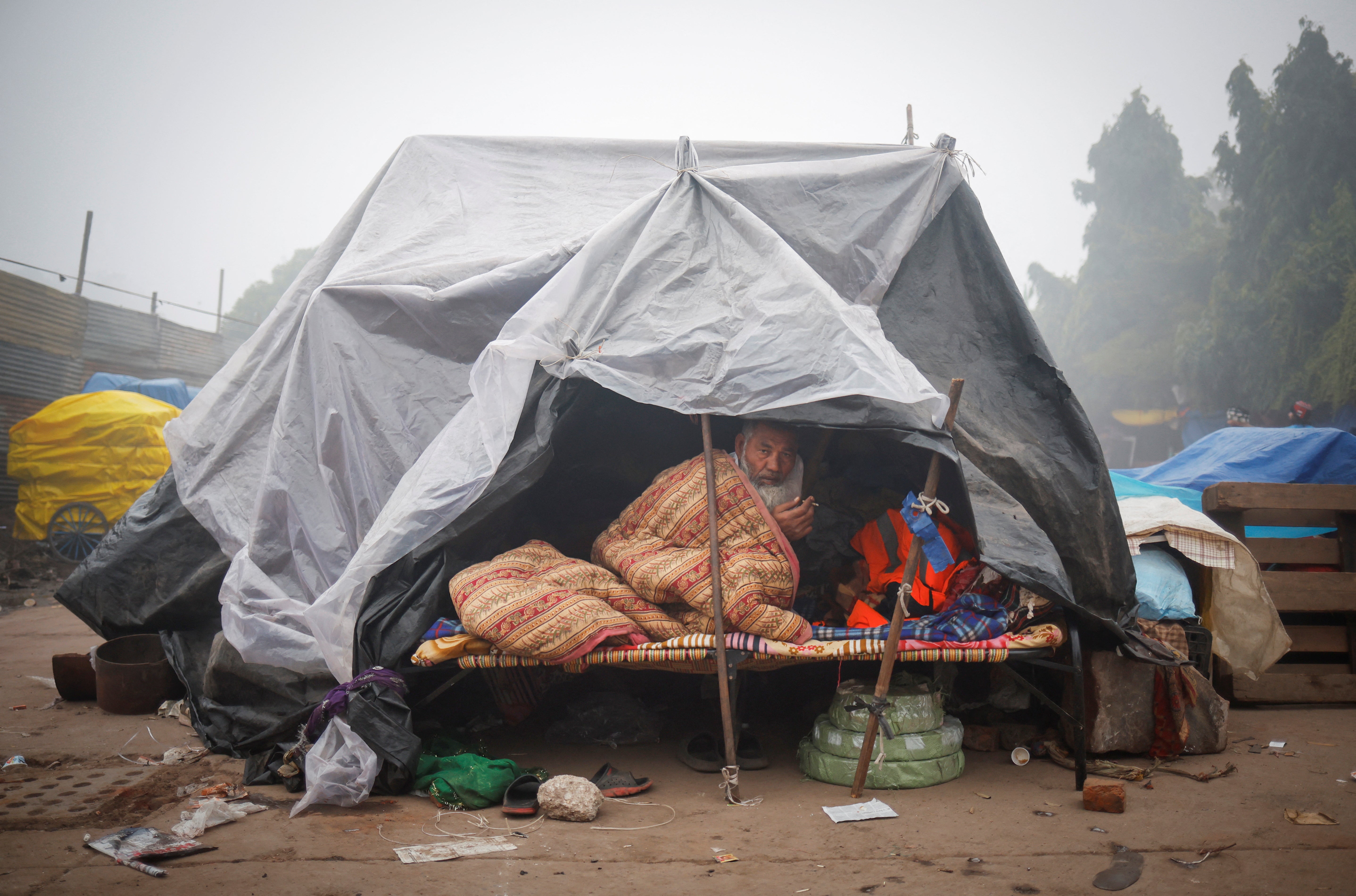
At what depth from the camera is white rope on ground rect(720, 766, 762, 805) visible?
289 cm

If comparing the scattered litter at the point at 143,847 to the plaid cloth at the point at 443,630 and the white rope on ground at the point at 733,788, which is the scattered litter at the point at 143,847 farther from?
the white rope on ground at the point at 733,788

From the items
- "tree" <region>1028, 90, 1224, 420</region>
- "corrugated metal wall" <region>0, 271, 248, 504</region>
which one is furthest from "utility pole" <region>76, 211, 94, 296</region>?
"tree" <region>1028, 90, 1224, 420</region>

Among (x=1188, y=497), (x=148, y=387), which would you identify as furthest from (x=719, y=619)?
(x=148, y=387)

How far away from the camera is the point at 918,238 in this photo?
394 cm

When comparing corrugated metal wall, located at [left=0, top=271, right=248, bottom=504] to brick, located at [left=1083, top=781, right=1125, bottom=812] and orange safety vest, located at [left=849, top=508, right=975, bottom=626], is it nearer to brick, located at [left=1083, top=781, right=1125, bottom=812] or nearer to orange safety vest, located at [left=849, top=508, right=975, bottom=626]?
orange safety vest, located at [left=849, top=508, right=975, bottom=626]

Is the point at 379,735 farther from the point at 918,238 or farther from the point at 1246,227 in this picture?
the point at 1246,227

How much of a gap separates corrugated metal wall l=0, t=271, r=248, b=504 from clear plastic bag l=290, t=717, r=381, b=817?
10.1 metres

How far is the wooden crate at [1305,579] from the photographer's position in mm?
4363

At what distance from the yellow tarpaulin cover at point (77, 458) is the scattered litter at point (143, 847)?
26.1 feet

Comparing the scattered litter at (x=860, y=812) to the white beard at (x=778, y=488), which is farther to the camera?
the white beard at (x=778, y=488)

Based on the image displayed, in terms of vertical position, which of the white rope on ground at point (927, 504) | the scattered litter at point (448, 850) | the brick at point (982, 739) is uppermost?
the white rope on ground at point (927, 504)

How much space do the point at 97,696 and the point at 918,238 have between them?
Result: 483cm

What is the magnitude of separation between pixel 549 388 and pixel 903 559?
1743 mm

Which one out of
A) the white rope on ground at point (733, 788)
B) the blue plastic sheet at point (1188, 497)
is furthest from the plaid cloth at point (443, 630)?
the blue plastic sheet at point (1188, 497)
